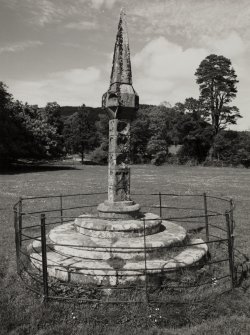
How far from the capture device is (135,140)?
69.8m

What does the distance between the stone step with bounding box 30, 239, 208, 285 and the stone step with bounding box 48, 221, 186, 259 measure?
0.56 ft

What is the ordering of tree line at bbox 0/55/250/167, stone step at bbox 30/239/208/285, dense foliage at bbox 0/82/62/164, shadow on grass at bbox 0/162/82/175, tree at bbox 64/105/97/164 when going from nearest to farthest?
stone step at bbox 30/239/208/285
dense foliage at bbox 0/82/62/164
shadow on grass at bbox 0/162/82/175
tree line at bbox 0/55/250/167
tree at bbox 64/105/97/164

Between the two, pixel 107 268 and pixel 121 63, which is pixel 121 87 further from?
pixel 107 268

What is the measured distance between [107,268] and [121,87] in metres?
4.74

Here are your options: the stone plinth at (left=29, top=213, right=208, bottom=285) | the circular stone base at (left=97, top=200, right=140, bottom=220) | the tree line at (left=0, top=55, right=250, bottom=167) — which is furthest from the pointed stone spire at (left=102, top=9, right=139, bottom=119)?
the tree line at (left=0, top=55, right=250, bottom=167)

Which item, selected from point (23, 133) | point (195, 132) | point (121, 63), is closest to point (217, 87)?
point (195, 132)

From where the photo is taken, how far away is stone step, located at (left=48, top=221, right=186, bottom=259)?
7805mm

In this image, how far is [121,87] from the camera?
30.9ft

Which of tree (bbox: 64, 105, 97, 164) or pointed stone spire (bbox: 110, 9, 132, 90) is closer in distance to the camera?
pointed stone spire (bbox: 110, 9, 132, 90)

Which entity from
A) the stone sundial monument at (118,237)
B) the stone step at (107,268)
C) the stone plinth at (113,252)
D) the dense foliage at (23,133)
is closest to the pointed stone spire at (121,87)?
the stone sundial monument at (118,237)

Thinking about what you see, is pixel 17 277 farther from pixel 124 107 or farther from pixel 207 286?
pixel 124 107

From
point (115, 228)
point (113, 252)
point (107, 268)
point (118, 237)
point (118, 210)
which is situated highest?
point (118, 210)

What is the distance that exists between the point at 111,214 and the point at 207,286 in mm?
3005

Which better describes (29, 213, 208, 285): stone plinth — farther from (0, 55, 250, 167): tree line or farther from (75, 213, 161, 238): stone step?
(0, 55, 250, 167): tree line
